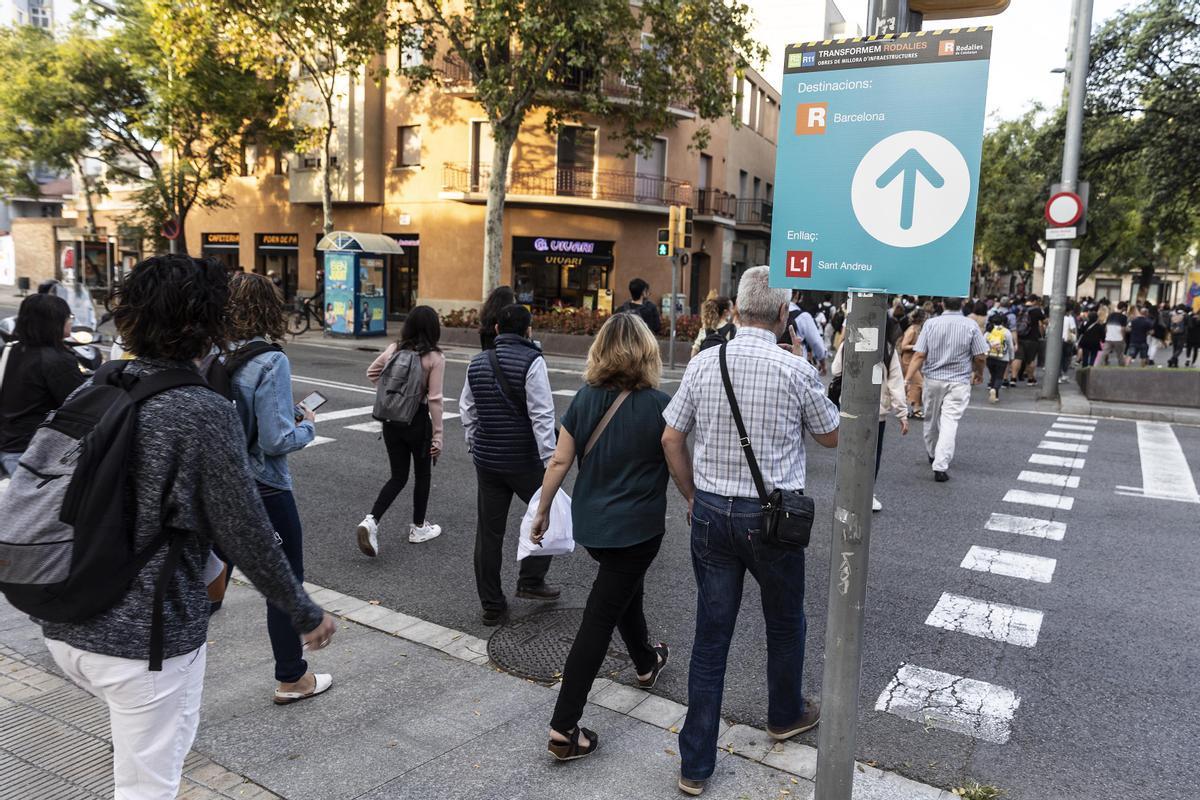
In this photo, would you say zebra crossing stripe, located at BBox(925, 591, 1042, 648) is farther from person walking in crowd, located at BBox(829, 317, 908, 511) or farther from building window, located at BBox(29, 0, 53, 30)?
building window, located at BBox(29, 0, 53, 30)

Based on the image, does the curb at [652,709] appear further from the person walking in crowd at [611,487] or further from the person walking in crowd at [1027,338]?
the person walking in crowd at [1027,338]

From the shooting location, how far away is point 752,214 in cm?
3819

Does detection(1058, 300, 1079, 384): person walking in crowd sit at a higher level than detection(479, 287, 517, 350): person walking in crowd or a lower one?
lower

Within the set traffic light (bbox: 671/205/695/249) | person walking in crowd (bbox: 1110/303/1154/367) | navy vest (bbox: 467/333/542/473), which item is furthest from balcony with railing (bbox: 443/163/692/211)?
navy vest (bbox: 467/333/542/473)

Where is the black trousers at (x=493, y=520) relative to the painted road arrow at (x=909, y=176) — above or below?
below

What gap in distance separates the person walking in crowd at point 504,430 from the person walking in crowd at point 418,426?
112 cm

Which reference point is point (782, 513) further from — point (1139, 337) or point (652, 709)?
point (1139, 337)

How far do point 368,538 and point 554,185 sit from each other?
24.1 meters

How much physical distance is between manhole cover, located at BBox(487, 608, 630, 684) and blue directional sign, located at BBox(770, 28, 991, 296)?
8.18 feet

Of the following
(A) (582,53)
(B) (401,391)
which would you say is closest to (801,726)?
(B) (401,391)

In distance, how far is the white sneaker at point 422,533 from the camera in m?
6.46

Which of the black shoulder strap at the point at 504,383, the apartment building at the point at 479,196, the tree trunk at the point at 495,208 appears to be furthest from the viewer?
the apartment building at the point at 479,196

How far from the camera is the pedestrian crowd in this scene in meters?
2.04

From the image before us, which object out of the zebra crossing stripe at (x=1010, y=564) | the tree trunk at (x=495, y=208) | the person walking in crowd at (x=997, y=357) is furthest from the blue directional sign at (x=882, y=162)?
the tree trunk at (x=495, y=208)
